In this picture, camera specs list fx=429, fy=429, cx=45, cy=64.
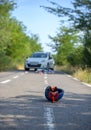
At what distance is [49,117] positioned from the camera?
9625 mm

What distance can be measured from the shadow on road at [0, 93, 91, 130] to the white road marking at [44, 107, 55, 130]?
0.07 m

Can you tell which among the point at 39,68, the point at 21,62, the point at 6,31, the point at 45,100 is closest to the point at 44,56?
the point at 39,68

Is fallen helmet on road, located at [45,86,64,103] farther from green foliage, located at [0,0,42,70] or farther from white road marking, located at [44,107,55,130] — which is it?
green foliage, located at [0,0,42,70]

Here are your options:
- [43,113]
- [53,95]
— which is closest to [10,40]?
[53,95]

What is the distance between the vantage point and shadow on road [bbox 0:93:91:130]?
28.0ft

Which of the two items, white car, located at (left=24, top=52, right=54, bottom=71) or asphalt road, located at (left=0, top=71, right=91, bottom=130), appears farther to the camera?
white car, located at (left=24, top=52, right=54, bottom=71)

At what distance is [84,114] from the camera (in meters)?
10.2

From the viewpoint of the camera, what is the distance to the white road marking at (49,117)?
334 inches

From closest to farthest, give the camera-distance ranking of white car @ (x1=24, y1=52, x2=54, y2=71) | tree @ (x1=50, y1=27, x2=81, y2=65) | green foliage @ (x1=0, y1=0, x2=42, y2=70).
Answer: white car @ (x1=24, y1=52, x2=54, y2=71)
green foliage @ (x1=0, y1=0, x2=42, y2=70)
tree @ (x1=50, y1=27, x2=81, y2=65)

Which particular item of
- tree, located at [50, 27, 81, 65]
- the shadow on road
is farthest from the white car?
the shadow on road

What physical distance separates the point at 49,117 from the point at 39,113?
0.65 m

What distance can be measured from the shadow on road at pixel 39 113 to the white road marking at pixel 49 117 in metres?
0.07

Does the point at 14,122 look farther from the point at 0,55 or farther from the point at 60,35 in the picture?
the point at 60,35

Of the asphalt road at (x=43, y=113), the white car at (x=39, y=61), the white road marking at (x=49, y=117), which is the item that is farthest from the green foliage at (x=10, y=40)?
the white road marking at (x=49, y=117)
